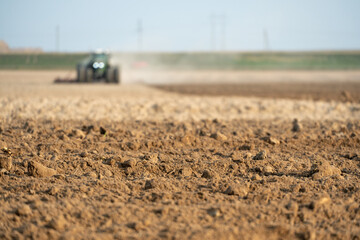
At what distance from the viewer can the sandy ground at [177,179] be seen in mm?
3799

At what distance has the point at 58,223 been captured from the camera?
146 inches

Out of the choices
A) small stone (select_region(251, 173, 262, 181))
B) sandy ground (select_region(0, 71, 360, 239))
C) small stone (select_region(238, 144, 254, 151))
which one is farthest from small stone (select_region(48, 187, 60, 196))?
small stone (select_region(238, 144, 254, 151))

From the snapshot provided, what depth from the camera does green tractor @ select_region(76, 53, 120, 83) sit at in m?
23.3

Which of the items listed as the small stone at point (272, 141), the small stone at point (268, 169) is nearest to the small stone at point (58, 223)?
the small stone at point (268, 169)

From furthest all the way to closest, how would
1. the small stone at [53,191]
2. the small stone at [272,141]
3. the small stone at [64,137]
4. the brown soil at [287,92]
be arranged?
the brown soil at [287,92] → the small stone at [272,141] → the small stone at [64,137] → the small stone at [53,191]

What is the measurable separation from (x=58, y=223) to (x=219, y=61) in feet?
184

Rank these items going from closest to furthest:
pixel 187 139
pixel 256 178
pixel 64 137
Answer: pixel 256 178 → pixel 64 137 → pixel 187 139

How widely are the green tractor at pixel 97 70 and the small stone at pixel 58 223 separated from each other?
19.9m

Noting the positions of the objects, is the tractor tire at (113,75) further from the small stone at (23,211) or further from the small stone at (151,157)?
the small stone at (23,211)

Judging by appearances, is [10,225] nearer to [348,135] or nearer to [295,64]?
[348,135]

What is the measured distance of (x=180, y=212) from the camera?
4.04 meters

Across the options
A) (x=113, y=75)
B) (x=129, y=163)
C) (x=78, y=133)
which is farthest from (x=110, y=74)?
(x=129, y=163)

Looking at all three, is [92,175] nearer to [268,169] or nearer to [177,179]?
[177,179]

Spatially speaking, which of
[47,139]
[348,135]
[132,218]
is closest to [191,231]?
[132,218]
